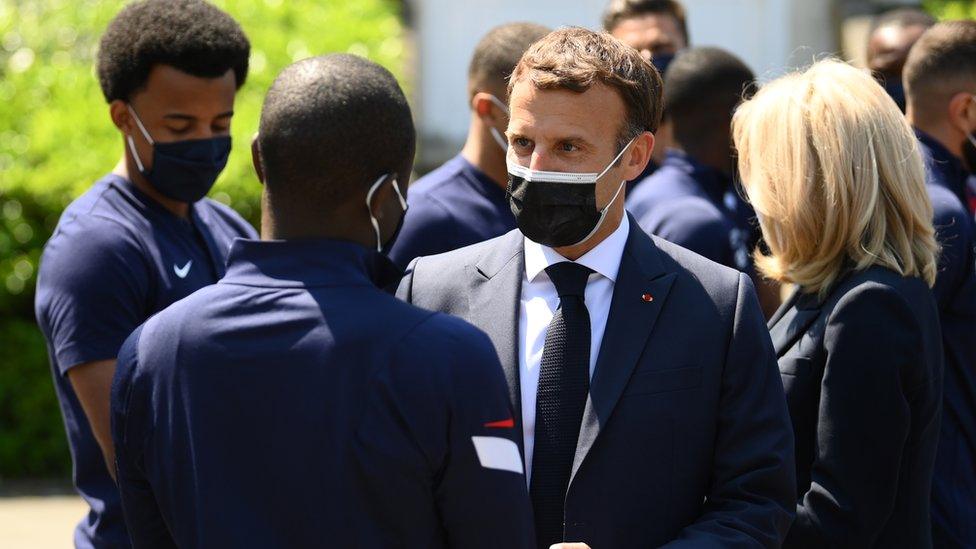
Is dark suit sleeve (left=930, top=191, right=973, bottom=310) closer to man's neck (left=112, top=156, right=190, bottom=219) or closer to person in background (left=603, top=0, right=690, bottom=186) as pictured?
man's neck (left=112, top=156, right=190, bottom=219)

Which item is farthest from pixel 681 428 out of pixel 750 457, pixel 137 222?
pixel 137 222

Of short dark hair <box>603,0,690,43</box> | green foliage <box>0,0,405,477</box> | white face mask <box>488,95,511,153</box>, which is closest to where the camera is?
white face mask <box>488,95,511,153</box>

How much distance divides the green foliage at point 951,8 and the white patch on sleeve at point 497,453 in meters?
8.25

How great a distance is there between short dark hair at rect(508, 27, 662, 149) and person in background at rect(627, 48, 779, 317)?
1734 mm

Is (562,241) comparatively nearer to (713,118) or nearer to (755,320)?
(755,320)

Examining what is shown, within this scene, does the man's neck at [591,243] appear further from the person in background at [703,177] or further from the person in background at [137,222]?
the person in background at [703,177]

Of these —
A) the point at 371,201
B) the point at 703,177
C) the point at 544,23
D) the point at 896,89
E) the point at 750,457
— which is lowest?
the point at 544,23

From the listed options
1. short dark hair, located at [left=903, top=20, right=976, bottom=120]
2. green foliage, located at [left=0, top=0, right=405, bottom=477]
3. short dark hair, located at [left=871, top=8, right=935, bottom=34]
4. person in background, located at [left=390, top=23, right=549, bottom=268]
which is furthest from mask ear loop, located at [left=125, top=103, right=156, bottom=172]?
short dark hair, located at [left=871, top=8, right=935, bottom=34]

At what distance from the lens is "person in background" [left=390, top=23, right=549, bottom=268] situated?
13.9 ft

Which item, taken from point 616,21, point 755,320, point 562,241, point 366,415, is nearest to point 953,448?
point 755,320

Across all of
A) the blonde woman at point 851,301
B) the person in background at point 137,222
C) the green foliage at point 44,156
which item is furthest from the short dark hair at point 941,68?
the green foliage at point 44,156

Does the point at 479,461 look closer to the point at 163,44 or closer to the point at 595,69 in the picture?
the point at 595,69

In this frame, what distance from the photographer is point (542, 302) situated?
115 inches

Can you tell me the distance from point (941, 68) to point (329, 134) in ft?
9.23
